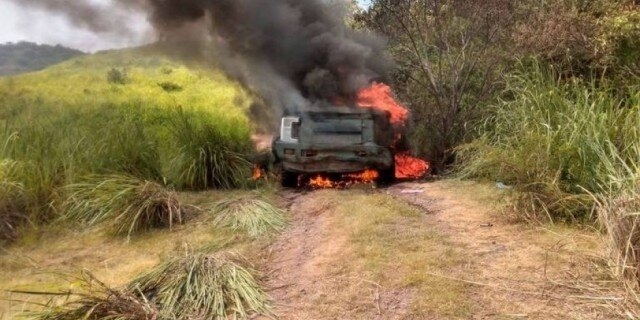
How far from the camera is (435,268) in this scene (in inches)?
156

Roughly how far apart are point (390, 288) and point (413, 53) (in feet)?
22.9

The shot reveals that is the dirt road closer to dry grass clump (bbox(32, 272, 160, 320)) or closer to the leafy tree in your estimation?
dry grass clump (bbox(32, 272, 160, 320))

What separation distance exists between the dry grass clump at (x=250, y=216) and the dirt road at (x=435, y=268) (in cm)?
24

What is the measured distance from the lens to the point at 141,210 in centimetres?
567

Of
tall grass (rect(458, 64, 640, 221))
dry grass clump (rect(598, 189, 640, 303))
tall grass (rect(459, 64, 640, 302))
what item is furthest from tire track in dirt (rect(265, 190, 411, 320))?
tall grass (rect(458, 64, 640, 221))

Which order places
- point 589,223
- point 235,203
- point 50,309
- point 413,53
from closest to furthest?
point 50,309 < point 589,223 < point 235,203 < point 413,53

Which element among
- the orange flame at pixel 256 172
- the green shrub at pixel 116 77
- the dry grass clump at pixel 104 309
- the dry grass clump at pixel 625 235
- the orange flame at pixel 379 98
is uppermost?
the green shrub at pixel 116 77

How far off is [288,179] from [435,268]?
4.68 meters

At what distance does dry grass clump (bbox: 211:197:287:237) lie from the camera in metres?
5.60

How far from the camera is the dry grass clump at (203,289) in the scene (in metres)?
3.63

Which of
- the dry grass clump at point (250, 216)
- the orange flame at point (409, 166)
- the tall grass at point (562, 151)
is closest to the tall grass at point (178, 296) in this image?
the dry grass clump at point (250, 216)

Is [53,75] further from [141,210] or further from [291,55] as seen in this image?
[141,210]

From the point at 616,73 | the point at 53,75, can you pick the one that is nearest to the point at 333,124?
the point at 616,73

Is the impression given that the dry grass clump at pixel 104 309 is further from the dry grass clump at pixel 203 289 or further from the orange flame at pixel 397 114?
the orange flame at pixel 397 114
